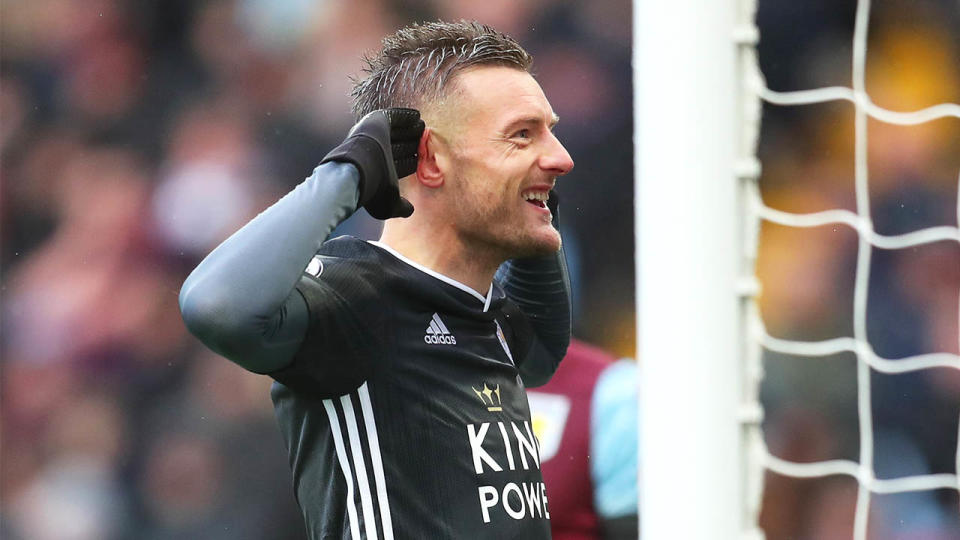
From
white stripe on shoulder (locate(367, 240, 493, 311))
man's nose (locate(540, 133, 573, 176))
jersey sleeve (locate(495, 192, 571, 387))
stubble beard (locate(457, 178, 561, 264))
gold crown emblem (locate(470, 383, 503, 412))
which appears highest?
man's nose (locate(540, 133, 573, 176))

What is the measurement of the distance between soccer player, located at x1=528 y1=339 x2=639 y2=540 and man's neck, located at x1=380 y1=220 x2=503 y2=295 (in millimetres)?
1363

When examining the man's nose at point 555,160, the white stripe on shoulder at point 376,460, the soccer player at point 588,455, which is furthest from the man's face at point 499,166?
the soccer player at point 588,455

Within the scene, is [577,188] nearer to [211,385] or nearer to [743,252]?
[211,385]

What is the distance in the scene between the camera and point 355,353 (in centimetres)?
186

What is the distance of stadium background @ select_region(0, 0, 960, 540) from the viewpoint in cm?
407

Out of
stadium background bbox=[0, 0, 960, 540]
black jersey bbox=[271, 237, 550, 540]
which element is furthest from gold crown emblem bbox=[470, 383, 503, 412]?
stadium background bbox=[0, 0, 960, 540]

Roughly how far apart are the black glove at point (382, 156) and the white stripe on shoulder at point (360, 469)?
12.2 inches

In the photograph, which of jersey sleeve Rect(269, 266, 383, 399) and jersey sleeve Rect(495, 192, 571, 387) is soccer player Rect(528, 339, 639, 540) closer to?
jersey sleeve Rect(495, 192, 571, 387)

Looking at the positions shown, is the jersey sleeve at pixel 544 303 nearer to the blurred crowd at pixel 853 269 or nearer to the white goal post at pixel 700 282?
the white goal post at pixel 700 282

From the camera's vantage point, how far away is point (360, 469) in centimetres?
186

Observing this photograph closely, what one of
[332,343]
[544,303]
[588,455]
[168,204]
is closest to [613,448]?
[588,455]

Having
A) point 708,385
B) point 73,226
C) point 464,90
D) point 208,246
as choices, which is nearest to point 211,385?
point 208,246

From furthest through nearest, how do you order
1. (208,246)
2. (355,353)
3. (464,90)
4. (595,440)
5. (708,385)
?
(208,246) < (595,440) < (464,90) < (355,353) < (708,385)

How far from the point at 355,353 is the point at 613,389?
1871 millimetres
